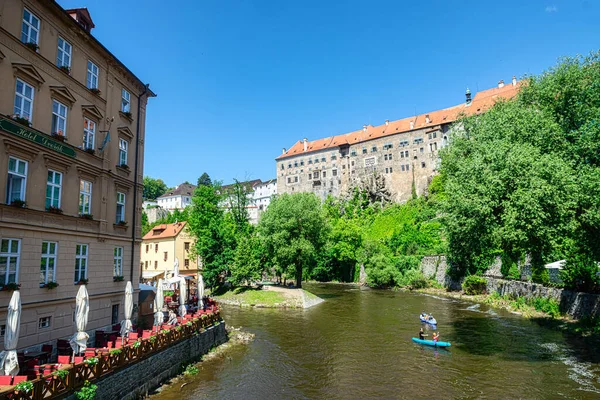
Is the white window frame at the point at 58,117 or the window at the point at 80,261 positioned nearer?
the white window frame at the point at 58,117

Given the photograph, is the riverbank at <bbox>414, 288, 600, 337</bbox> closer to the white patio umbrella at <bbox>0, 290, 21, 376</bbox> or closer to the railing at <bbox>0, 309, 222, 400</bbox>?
the railing at <bbox>0, 309, 222, 400</bbox>

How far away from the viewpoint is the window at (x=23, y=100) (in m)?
15.0

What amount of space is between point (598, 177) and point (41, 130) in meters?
29.5

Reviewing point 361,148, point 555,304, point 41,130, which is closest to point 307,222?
point 555,304

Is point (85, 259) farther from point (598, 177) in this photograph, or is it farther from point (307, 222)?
point (307, 222)

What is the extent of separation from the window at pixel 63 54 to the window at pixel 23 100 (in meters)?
2.38

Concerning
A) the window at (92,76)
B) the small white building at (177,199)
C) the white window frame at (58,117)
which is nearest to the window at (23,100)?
the white window frame at (58,117)

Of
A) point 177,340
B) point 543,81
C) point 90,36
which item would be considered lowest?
point 177,340

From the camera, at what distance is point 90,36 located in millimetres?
19344

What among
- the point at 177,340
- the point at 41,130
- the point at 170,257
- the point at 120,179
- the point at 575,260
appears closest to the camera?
the point at 41,130

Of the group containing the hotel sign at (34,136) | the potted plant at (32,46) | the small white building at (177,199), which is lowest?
the hotel sign at (34,136)

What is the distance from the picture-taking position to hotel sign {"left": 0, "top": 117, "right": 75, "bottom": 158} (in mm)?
14227

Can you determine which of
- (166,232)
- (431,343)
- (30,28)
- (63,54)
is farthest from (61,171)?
(166,232)

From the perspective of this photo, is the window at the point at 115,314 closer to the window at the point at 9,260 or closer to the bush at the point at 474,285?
the window at the point at 9,260
